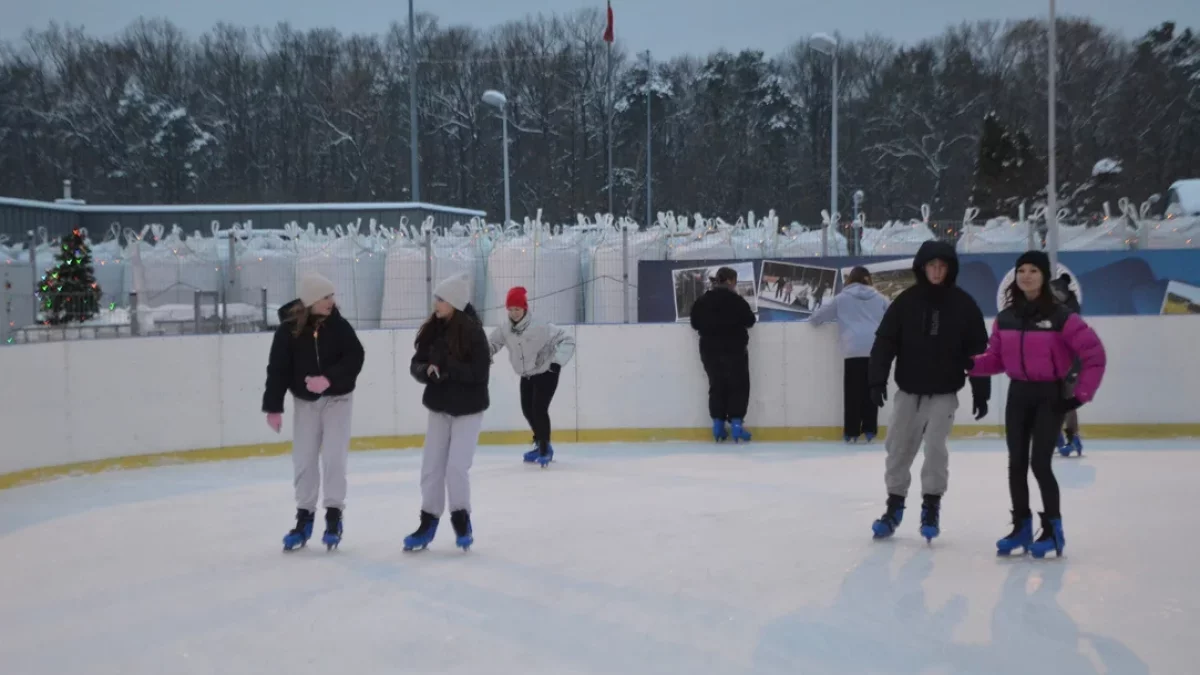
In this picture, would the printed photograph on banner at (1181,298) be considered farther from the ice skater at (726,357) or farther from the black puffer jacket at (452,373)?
the black puffer jacket at (452,373)

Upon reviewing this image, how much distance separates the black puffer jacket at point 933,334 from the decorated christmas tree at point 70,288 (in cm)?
729

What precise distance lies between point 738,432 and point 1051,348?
238 inches

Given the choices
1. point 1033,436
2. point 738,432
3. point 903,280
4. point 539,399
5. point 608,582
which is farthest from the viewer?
point 903,280

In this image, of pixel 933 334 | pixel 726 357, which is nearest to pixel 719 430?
pixel 726 357

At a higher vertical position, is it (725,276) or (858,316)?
(725,276)

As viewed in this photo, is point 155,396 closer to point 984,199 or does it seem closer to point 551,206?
point 984,199

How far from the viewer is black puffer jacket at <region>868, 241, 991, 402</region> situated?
21.6ft

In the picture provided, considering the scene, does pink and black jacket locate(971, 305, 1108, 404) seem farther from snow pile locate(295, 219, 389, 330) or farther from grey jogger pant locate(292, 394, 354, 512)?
snow pile locate(295, 219, 389, 330)

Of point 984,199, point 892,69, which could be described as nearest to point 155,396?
point 984,199

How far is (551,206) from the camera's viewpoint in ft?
157

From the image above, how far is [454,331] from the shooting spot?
6648 mm

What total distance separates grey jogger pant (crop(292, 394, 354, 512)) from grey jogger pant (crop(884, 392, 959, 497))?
286cm

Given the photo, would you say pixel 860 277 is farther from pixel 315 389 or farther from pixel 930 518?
pixel 315 389

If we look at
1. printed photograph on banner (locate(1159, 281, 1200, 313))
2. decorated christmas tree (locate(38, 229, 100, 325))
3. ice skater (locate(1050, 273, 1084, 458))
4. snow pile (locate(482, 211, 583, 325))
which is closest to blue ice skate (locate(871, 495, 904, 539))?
ice skater (locate(1050, 273, 1084, 458))
